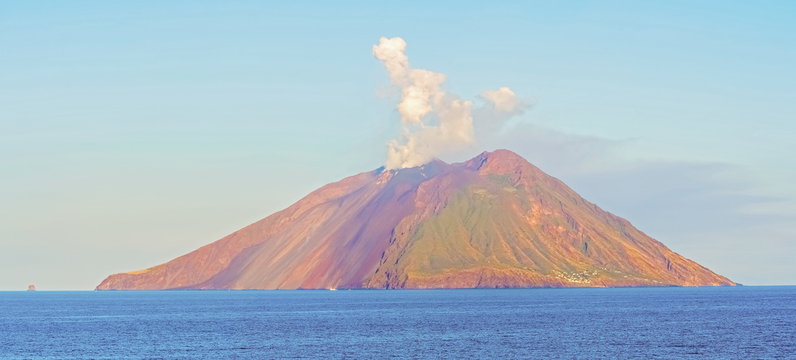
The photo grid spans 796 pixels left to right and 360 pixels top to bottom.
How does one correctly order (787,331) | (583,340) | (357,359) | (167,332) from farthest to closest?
(167,332)
(787,331)
(583,340)
(357,359)

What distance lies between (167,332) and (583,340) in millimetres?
74696

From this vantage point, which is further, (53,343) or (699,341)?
(53,343)

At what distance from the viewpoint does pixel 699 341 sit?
5428 inches

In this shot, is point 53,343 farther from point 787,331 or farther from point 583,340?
point 787,331

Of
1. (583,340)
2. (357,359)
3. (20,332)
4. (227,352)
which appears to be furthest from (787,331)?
(20,332)

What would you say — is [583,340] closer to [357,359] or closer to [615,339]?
[615,339]

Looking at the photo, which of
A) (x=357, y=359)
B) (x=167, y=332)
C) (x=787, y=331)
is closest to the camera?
(x=357, y=359)

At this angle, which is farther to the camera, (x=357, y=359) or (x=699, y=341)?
(x=699, y=341)

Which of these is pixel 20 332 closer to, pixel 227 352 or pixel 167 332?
pixel 167 332

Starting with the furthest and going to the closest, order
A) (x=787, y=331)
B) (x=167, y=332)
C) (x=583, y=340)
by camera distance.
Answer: (x=167, y=332), (x=787, y=331), (x=583, y=340)

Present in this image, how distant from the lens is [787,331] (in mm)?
153875

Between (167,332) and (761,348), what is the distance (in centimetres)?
9989

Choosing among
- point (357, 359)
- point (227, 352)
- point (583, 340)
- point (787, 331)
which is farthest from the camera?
point (787, 331)

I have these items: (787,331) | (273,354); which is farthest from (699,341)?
(273,354)
